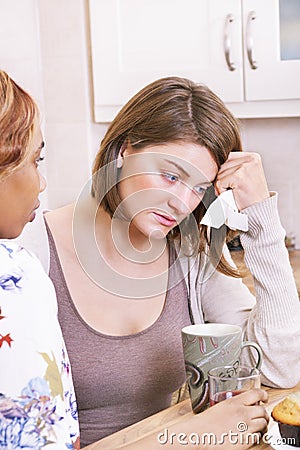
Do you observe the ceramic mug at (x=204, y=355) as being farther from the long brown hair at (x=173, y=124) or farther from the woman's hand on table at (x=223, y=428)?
the long brown hair at (x=173, y=124)

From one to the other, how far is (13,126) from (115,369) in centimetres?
74

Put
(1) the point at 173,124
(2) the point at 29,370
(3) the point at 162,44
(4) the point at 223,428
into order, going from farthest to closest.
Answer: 1. (3) the point at 162,44
2. (1) the point at 173,124
3. (4) the point at 223,428
4. (2) the point at 29,370

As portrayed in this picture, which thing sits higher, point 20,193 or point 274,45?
point 274,45

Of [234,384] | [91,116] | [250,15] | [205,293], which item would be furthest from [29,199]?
[91,116]

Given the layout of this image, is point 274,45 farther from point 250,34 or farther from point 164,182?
point 164,182

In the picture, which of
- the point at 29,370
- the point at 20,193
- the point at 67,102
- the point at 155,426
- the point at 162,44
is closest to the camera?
the point at 29,370

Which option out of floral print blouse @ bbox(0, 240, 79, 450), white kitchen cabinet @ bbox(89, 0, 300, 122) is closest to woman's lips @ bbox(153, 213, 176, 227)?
floral print blouse @ bbox(0, 240, 79, 450)

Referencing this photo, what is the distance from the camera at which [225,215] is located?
5.13ft

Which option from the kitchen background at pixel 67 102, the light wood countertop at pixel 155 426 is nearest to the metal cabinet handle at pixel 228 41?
the kitchen background at pixel 67 102

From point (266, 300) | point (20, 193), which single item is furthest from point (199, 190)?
point (20, 193)

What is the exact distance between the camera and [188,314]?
1.62 meters

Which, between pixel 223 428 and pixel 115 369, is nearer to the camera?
pixel 223 428

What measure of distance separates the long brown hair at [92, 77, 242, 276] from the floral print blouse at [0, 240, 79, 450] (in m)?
0.70

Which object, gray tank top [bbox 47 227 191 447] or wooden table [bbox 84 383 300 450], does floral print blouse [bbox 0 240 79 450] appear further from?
gray tank top [bbox 47 227 191 447]
